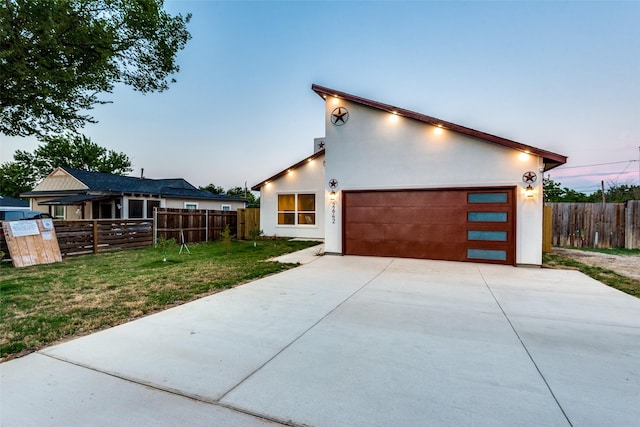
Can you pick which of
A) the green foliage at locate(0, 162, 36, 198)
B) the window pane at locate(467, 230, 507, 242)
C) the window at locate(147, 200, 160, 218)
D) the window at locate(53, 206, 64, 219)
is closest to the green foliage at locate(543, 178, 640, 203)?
the window pane at locate(467, 230, 507, 242)

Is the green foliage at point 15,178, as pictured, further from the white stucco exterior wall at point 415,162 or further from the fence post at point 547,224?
the fence post at point 547,224

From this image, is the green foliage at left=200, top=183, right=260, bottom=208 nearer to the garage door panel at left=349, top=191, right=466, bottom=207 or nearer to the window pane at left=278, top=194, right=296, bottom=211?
the window pane at left=278, top=194, right=296, bottom=211

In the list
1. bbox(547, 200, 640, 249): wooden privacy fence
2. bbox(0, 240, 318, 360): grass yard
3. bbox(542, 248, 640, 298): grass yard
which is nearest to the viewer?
bbox(0, 240, 318, 360): grass yard

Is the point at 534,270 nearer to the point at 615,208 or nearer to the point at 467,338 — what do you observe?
the point at 467,338

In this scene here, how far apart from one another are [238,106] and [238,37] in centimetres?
330

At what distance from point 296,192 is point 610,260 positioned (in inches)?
453

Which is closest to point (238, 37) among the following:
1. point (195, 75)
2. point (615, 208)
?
point (195, 75)

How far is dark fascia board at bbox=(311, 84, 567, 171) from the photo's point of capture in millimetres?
7293

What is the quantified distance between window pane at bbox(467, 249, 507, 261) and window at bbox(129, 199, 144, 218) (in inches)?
609

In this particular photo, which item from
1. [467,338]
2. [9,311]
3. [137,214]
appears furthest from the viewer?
[137,214]

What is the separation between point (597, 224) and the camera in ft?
36.0

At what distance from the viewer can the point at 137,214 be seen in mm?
15273

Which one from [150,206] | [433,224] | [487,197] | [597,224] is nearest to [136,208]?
[150,206]

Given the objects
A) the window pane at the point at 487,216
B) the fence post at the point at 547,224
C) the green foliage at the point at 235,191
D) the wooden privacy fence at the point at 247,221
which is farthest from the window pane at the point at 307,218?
the green foliage at the point at 235,191
